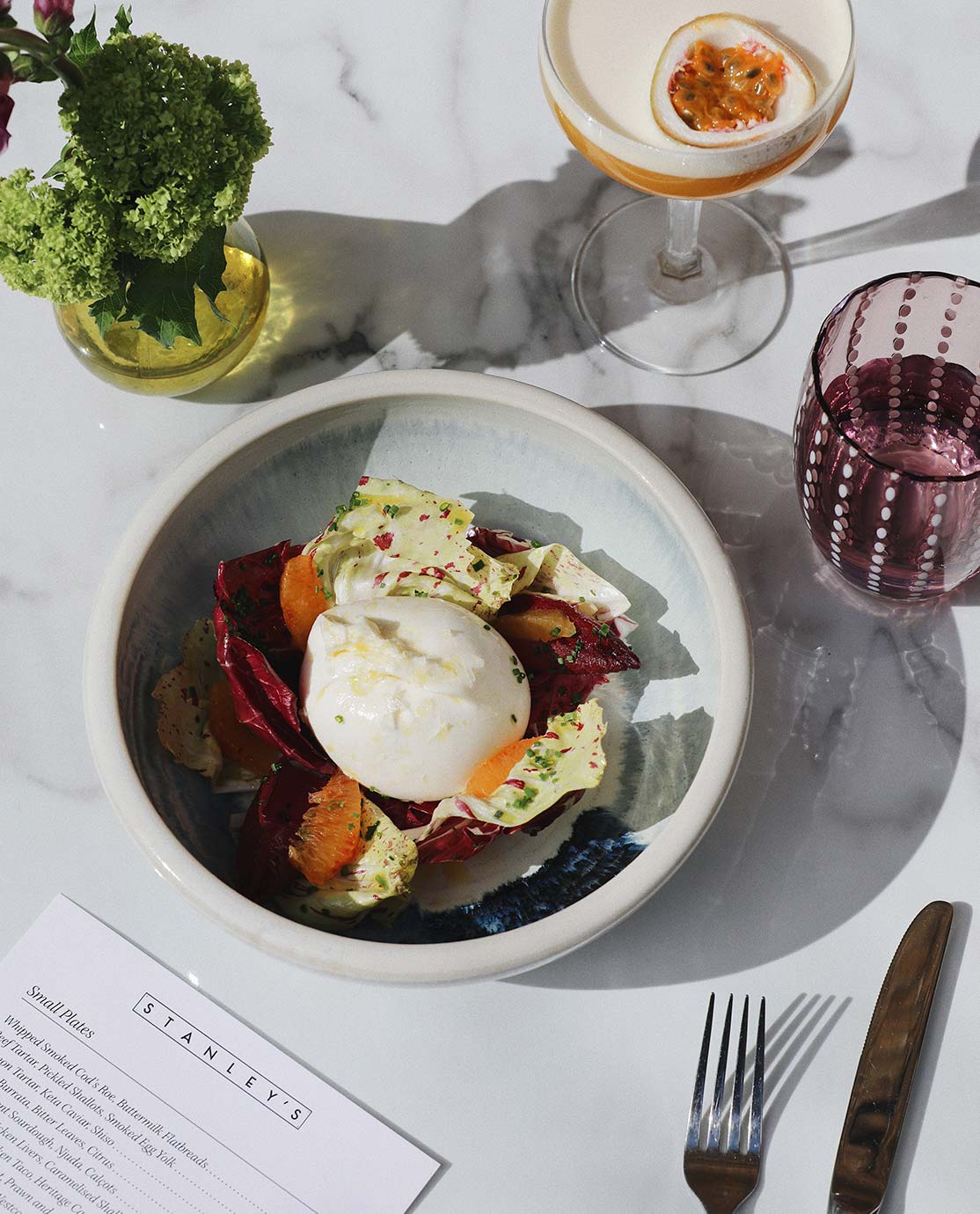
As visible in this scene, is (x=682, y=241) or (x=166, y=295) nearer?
(x=166, y=295)

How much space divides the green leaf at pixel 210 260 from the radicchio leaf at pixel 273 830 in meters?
0.32

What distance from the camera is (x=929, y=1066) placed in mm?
789

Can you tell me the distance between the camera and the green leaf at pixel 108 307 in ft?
2.67

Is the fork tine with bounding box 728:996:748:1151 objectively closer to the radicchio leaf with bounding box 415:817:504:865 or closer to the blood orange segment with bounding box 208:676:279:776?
the radicchio leaf with bounding box 415:817:504:865

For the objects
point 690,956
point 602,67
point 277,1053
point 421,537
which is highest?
point 602,67

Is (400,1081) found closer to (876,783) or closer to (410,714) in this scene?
(410,714)

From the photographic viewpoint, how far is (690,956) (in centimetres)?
82

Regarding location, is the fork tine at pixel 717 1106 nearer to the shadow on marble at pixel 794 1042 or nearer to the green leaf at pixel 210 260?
the shadow on marble at pixel 794 1042

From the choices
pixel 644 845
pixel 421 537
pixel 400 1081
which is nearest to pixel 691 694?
pixel 644 845

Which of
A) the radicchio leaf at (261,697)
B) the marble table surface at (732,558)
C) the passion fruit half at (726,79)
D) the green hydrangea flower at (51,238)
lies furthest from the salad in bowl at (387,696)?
the passion fruit half at (726,79)

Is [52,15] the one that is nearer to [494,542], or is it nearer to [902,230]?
[494,542]

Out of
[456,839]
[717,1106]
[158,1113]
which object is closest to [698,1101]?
[717,1106]

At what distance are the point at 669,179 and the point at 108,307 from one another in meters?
0.38

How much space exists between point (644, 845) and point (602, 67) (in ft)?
1.74
